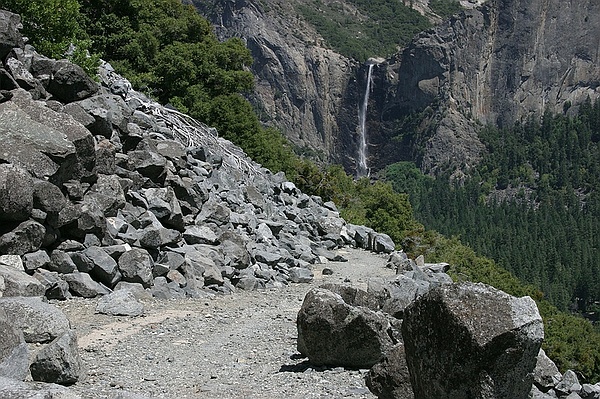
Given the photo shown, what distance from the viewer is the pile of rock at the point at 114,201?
45.6 feet

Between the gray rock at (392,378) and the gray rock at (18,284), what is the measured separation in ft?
20.0

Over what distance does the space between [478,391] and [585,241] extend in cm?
16084

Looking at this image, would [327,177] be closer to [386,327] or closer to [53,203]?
[53,203]

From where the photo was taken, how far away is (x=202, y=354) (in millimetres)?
11273

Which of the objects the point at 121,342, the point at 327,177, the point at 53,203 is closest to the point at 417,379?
the point at 121,342

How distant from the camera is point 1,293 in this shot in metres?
10.9

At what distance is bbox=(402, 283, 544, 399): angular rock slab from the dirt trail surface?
6.51ft

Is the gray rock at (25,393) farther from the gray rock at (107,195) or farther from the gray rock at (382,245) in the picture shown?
the gray rock at (382,245)

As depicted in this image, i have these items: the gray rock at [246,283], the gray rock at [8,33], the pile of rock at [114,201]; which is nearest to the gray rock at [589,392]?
the pile of rock at [114,201]

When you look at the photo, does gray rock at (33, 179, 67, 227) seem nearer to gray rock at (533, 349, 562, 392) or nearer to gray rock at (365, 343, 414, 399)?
gray rock at (365, 343, 414, 399)

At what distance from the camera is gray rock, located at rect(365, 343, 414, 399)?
795 centimetres

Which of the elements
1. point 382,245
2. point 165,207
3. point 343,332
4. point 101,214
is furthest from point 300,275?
point 343,332

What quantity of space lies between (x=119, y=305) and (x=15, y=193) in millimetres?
2816

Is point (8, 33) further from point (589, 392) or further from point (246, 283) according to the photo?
point (589, 392)
